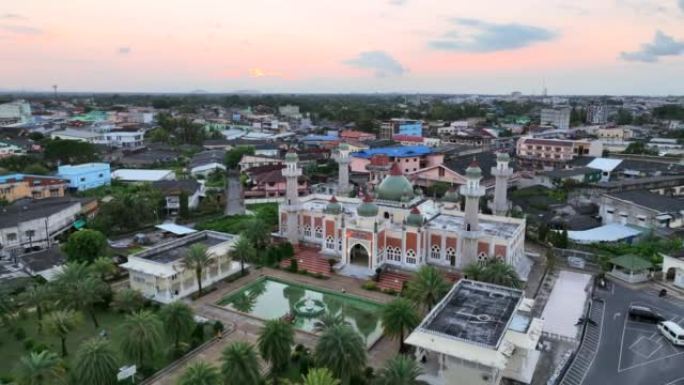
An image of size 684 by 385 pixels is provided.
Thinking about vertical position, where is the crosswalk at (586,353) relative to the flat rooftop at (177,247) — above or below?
below

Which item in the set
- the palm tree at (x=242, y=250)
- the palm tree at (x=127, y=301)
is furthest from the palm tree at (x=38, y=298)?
the palm tree at (x=242, y=250)

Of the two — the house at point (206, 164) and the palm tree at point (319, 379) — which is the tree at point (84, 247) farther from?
the house at point (206, 164)

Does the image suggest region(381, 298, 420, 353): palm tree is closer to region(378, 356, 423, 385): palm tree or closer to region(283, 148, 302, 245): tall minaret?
region(378, 356, 423, 385): palm tree

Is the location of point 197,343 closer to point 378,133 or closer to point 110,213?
point 110,213

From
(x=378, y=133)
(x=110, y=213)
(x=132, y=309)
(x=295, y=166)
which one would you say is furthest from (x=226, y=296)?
(x=378, y=133)

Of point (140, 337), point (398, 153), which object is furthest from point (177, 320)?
point (398, 153)

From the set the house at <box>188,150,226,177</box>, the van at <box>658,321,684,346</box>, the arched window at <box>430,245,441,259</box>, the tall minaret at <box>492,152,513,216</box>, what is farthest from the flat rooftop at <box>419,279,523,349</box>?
the house at <box>188,150,226,177</box>

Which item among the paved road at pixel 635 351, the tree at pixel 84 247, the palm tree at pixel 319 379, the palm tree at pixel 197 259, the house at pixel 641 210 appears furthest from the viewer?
the house at pixel 641 210
